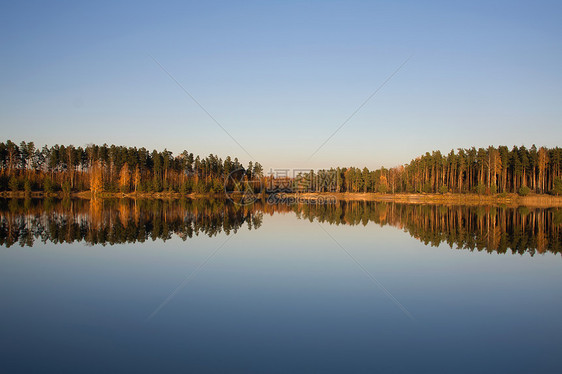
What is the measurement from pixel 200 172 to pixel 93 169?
1200 inches

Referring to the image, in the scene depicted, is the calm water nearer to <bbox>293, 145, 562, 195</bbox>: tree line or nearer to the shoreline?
the shoreline

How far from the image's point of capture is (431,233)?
2112cm

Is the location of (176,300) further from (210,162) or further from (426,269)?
(210,162)

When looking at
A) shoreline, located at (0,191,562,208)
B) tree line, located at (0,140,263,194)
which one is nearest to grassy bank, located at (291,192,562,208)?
shoreline, located at (0,191,562,208)

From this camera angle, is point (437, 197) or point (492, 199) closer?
point (492, 199)

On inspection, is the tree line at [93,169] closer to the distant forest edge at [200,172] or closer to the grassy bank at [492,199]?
the distant forest edge at [200,172]

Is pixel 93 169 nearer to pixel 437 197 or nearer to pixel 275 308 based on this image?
pixel 437 197

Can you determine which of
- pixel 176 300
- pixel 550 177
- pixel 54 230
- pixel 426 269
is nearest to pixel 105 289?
pixel 176 300

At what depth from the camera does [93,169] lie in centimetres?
8062

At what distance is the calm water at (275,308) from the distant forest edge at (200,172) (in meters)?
60.3

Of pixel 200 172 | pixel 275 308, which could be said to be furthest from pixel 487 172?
pixel 275 308

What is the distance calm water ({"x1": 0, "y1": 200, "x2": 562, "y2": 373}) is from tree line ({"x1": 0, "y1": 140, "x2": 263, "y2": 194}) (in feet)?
222

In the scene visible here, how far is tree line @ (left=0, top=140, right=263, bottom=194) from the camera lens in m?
78.3

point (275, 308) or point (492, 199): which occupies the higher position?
point (275, 308)
